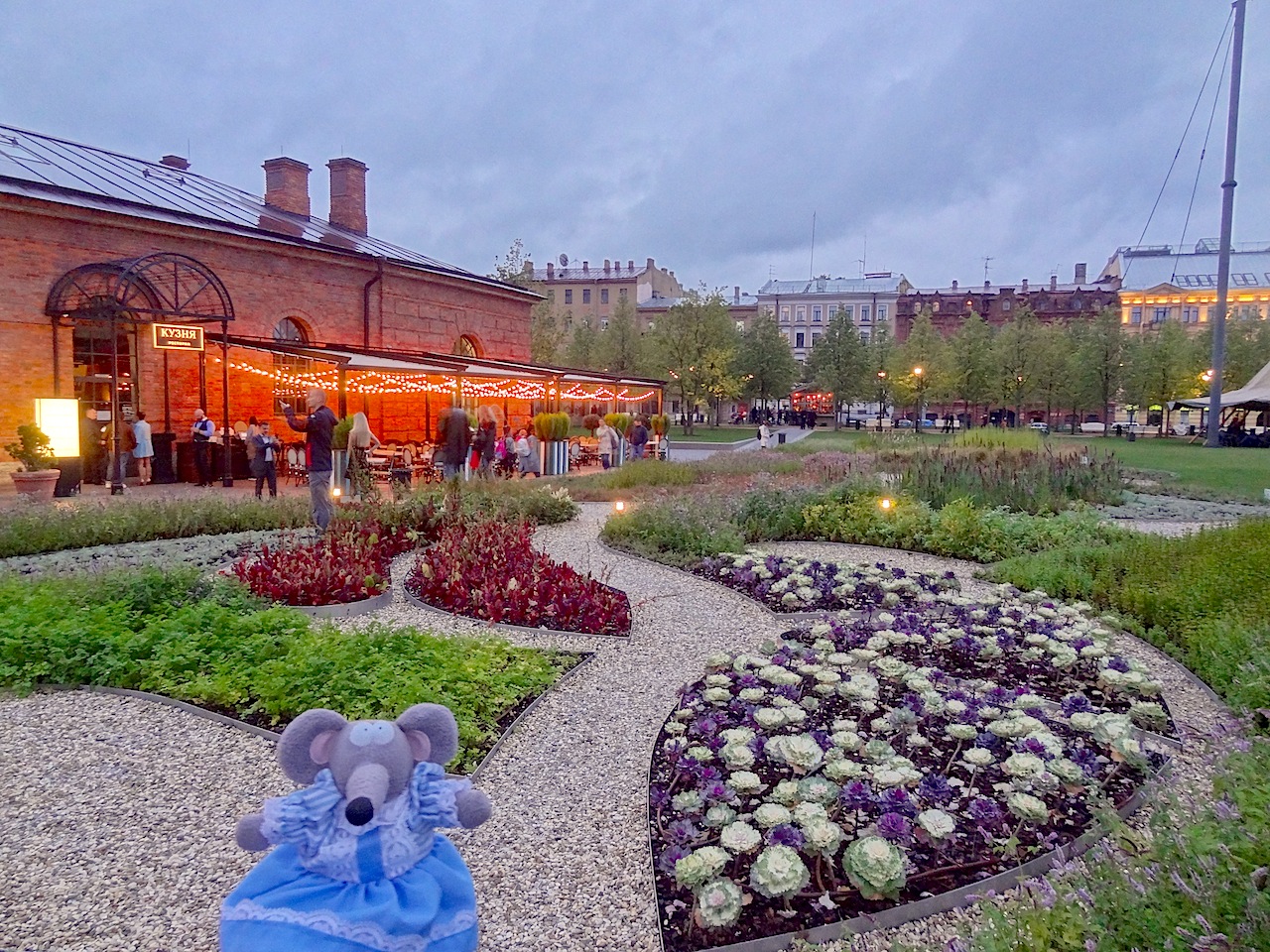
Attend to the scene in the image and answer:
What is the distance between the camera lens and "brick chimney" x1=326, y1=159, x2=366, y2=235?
2736 cm

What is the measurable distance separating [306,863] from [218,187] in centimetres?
2675

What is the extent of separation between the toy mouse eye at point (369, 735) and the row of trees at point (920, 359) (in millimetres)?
38443

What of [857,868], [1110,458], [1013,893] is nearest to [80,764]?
[857,868]

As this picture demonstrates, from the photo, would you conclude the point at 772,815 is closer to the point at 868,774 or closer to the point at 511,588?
the point at 868,774

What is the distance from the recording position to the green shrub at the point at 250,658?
433cm

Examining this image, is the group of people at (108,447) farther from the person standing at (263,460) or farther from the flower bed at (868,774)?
the flower bed at (868,774)

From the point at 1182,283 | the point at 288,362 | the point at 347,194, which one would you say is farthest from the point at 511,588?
the point at 1182,283

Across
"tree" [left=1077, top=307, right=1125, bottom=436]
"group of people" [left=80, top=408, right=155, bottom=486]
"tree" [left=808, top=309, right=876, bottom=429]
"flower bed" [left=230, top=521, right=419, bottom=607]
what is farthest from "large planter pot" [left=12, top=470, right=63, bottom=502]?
"tree" [left=1077, top=307, right=1125, bottom=436]

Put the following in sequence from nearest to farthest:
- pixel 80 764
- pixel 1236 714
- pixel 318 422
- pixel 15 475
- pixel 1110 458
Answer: pixel 80 764 < pixel 1236 714 < pixel 318 422 < pixel 15 475 < pixel 1110 458

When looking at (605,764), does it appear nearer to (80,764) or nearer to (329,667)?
(329,667)

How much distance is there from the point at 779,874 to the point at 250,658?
377 cm

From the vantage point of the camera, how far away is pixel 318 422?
388 inches

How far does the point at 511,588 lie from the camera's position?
6.70m

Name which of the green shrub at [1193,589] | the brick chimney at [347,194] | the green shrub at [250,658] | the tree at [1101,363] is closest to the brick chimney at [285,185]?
the brick chimney at [347,194]
